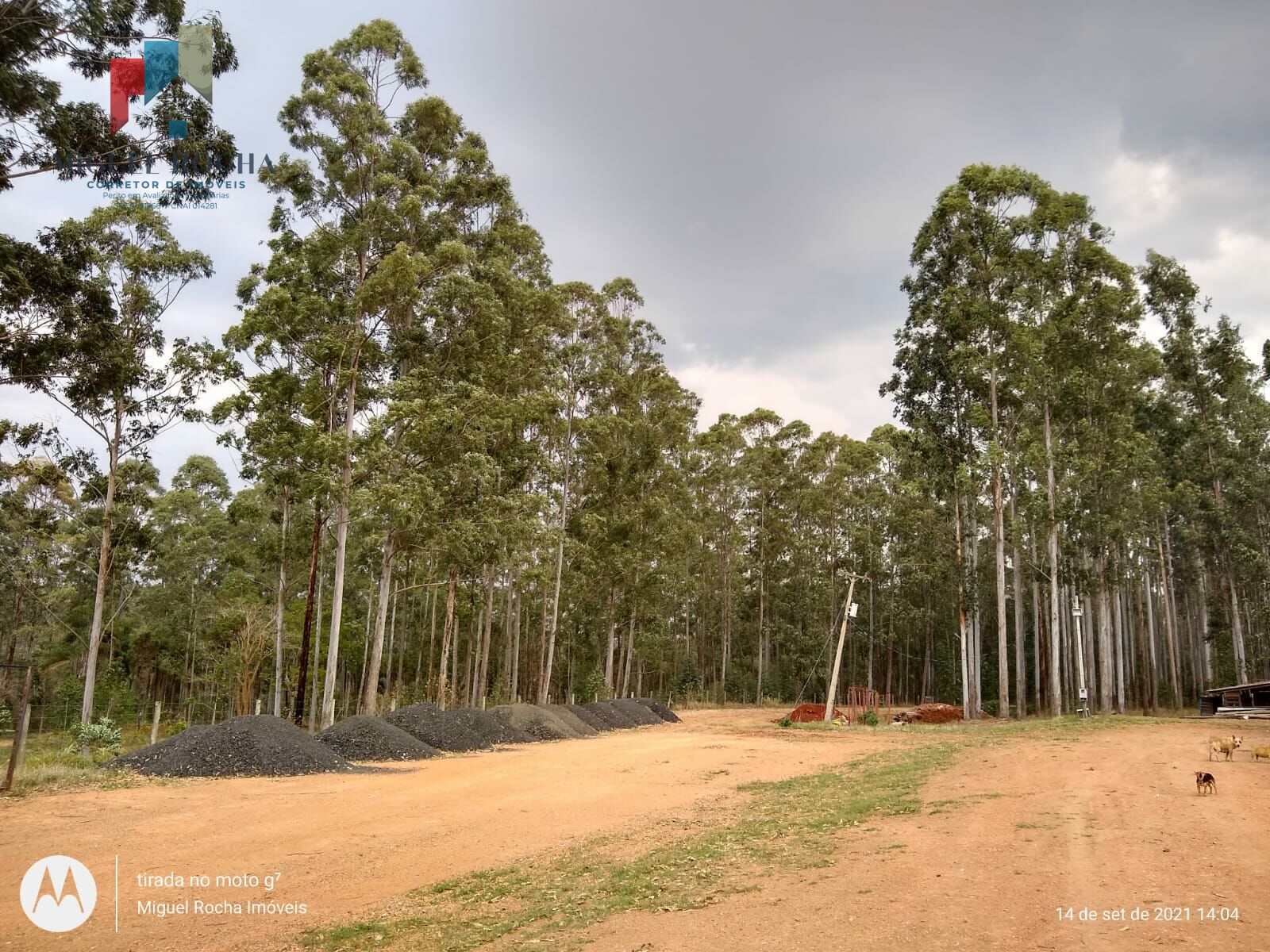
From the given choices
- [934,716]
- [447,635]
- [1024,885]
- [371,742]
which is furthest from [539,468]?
[1024,885]

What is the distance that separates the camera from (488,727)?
74.0 feet

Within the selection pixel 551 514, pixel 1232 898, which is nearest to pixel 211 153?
pixel 1232 898

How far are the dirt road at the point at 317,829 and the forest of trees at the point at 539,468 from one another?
7.76 metres

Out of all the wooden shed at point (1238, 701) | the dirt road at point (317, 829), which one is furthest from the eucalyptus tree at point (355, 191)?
the wooden shed at point (1238, 701)

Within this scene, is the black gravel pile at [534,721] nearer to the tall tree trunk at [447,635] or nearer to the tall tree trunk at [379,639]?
the tall tree trunk at [447,635]

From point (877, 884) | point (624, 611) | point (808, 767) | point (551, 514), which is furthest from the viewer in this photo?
point (624, 611)

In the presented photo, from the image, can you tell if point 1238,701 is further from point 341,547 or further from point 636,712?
point 341,547

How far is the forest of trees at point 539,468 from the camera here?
854 inches

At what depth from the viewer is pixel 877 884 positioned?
6195mm

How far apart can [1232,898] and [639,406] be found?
32.0 meters

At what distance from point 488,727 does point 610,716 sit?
8.92 m

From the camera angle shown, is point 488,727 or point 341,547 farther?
point 488,727

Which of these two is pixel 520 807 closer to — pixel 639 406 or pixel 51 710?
pixel 639 406

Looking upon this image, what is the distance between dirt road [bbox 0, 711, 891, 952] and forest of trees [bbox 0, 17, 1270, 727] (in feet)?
25.5
